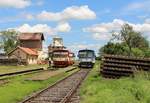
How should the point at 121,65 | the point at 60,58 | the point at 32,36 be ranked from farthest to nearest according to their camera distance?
the point at 32,36, the point at 60,58, the point at 121,65

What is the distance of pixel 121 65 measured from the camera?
3644cm

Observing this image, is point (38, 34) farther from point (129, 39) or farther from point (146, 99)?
point (146, 99)

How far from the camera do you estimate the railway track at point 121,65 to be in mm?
35594

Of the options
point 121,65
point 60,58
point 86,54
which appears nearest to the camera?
point 121,65

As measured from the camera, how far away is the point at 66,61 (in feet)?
234

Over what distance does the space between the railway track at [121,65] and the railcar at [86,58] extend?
3425cm

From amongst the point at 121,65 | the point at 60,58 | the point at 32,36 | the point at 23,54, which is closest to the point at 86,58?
the point at 60,58

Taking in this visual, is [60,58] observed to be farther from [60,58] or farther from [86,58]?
[86,58]

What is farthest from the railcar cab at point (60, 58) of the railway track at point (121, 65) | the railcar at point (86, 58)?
the railway track at point (121, 65)

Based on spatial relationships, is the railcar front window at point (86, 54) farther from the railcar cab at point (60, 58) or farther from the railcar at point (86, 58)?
the railcar cab at point (60, 58)

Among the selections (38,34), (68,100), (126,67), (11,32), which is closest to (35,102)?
(68,100)

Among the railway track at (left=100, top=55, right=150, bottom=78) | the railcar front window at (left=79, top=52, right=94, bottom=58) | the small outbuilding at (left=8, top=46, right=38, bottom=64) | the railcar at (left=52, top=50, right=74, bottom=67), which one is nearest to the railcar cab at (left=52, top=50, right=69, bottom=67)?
the railcar at (left=52, top=50, right=74, bottom=67)

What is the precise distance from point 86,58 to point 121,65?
35.8 meters

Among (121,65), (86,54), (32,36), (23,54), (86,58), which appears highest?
(32,36)
